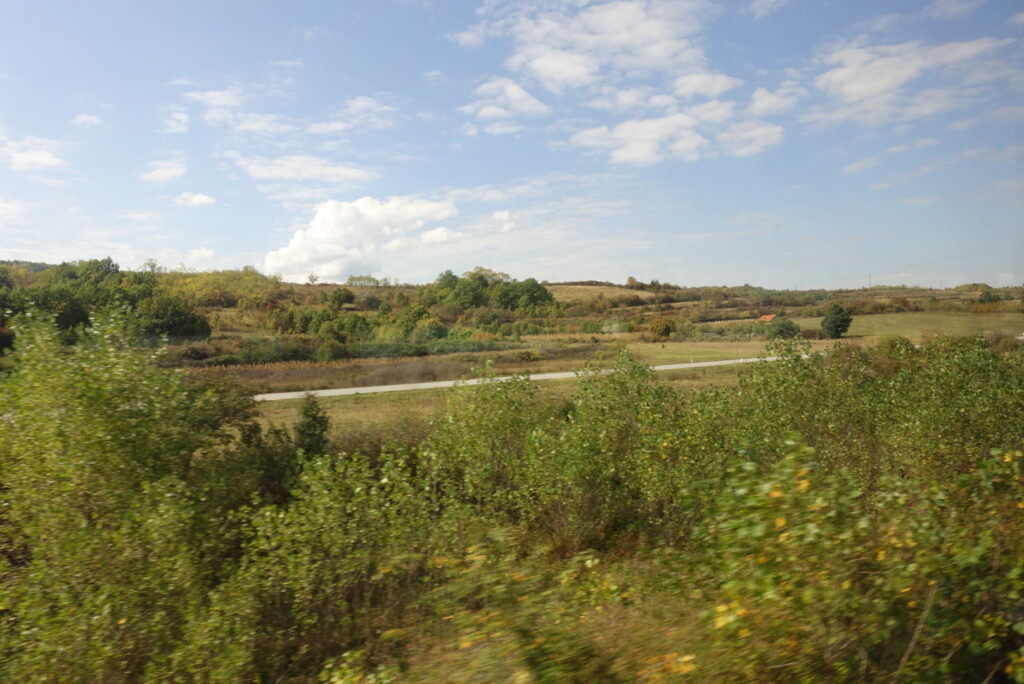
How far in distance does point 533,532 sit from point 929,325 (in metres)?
32.5

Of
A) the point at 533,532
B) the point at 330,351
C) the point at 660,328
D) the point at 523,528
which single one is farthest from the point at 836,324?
the point at 523,528

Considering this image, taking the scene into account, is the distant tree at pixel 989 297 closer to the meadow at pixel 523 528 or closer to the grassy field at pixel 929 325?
the grassy field at pixel 929 325

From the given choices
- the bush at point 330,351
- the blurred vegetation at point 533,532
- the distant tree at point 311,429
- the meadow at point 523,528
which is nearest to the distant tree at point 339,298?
the bush at point 330,351

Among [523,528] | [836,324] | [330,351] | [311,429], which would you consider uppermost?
[836,324]

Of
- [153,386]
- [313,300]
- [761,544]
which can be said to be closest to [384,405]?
[153,386]

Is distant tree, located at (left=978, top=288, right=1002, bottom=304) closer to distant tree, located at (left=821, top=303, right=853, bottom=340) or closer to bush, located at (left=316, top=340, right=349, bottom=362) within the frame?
distant tree, located at (left=821, top=303, right=853, bottom=340)

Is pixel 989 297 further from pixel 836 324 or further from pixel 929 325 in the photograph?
pixel 929 325

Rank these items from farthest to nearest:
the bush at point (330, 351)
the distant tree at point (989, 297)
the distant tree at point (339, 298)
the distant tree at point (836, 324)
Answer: the distant tree at point (339, 298) → the distant tree at point (836, 324) → the distant tree at point (989, 297) → the bush at point (330, 351)

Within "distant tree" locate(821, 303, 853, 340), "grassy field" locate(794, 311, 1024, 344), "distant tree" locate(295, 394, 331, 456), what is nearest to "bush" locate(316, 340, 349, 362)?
"distant tree" locate(295, 394, 331, 456)

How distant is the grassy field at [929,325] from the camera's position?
1130 inches

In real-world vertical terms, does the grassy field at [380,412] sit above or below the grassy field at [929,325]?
below

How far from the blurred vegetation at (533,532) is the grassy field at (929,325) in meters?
14.6

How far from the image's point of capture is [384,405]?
21141 millimetres

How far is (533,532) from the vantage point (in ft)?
36.6
